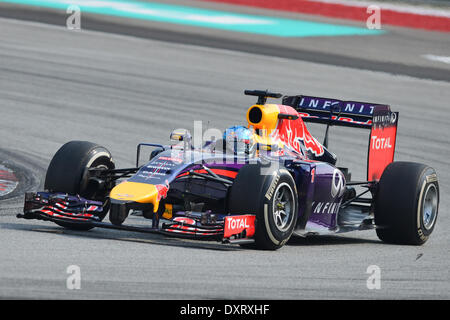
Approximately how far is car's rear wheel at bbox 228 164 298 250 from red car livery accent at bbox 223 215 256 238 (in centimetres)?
6

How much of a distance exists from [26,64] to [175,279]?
15.1m

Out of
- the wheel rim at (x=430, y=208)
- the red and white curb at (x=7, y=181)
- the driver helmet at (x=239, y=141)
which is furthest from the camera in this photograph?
the red and white curb at (x=7, y=181)

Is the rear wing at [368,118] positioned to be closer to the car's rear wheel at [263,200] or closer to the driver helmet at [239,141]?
the driver helmet at [239,141]

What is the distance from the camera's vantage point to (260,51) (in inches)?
992

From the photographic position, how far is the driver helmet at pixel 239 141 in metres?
9.53

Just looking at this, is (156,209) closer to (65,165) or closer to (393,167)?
(65,165)

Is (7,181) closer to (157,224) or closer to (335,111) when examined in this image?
(157,224)

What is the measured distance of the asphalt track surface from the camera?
24.0 ft

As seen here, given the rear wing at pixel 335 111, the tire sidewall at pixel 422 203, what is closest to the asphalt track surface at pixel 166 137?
the tire sidewall at pixel 422 203

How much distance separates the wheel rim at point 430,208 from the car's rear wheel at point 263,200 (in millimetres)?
2113

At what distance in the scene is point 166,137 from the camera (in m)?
16.3

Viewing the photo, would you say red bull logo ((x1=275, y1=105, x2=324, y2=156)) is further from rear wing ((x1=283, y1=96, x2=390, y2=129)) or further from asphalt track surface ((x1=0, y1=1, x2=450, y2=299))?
asphalt track surface ((x1=0, y1=1, x2=450, y2=299))

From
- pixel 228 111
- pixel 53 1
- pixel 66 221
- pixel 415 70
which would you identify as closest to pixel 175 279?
pixel 66 221

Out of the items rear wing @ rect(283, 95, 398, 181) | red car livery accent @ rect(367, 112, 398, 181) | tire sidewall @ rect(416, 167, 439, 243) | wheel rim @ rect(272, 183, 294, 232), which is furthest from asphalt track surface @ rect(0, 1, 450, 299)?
rear wing @ rect(283, 95, 398, 181)
